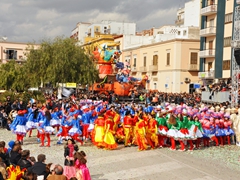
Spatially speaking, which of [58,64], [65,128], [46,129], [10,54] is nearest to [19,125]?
[46,129]

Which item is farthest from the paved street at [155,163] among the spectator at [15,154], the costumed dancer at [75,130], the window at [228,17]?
the window at [228,17]

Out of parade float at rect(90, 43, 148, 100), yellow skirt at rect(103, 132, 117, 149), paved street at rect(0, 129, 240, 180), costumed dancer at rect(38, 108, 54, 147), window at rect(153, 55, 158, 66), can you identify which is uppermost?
window at rect(153, 55, 158, 66)

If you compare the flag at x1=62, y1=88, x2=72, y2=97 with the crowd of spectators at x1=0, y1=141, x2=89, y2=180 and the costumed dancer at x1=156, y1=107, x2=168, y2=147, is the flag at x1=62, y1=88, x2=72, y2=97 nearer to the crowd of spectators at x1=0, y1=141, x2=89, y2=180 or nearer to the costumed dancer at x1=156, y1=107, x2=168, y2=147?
the costumed dancer at x1=156, y1=107, x2=168, y2=147

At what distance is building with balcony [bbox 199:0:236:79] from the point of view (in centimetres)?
3584

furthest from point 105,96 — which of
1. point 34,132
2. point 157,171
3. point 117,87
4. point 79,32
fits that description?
point 79,32

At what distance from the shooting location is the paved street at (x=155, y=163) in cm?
994

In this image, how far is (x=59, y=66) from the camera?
31391 millimetres

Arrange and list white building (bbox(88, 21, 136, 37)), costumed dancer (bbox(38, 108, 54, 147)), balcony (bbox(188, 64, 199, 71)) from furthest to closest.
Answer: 1. white building (bbox(88, 21, 136, 37))
2. balcony (bbox(188, 64, 199, 71))
3. costumed dancer (bbox(38, 108, 54, 147))

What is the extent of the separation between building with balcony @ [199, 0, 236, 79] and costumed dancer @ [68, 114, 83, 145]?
25.7m

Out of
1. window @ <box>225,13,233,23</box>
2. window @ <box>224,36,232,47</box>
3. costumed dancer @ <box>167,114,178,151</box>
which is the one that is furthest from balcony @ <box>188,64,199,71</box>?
costumed dancer @ <box>167,114,178,151</box>

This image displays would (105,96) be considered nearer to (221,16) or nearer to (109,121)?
(221,16)

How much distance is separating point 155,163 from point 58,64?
2182 cm

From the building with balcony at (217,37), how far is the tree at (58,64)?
14.2 metres

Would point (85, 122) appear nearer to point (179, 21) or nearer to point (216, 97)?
point (216, 97)
